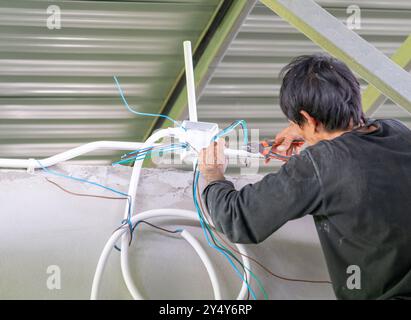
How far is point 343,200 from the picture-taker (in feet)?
5.37

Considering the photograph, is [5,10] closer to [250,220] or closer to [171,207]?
[171,207]

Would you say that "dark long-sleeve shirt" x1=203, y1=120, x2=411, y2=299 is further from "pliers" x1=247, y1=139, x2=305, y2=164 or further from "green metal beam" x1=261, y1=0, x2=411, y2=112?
"green metal beam" x1=261, y1=0, x2=411, y2=112

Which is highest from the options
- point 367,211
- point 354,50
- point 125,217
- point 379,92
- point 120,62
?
point 120,62

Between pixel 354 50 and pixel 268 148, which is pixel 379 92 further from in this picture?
pixel 268 148

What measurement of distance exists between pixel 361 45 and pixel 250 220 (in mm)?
851

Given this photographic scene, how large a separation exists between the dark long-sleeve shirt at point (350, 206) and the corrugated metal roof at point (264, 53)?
1.68m

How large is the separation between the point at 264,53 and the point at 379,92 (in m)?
0.84

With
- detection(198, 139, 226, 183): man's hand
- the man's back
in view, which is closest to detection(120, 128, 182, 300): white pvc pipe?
detection(198, 139, 226, 183): man's hand

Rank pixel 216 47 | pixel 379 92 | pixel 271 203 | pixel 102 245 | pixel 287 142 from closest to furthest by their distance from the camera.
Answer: pixel 271 203, pixel 102 245, pixel 287 142, pixel 379 92, pixel 216 47

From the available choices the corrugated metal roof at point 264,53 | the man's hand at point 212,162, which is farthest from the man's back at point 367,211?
the corrugated metal roof at point 264,53

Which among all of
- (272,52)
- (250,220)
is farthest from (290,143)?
(272,52)

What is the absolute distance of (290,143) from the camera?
6.65ft

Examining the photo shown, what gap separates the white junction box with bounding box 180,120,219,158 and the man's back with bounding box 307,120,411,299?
0.32 metres

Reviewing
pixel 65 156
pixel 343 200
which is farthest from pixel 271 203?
pixel 65 156
